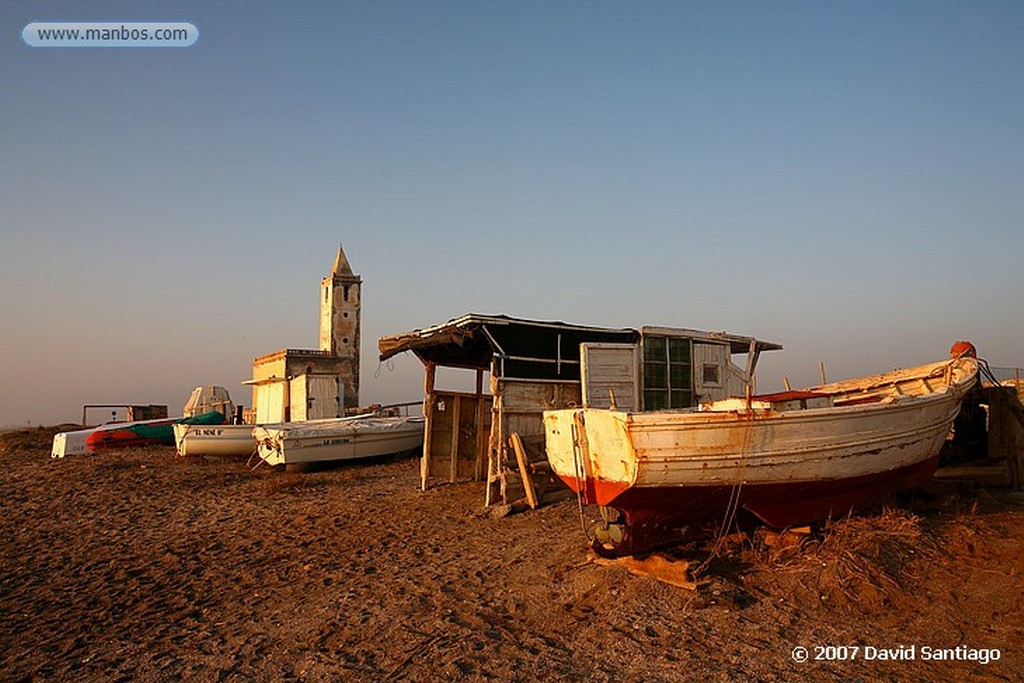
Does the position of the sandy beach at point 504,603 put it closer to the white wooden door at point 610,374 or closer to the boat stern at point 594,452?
the boat stern at point 594,452

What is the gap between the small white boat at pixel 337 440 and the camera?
17.1 meters

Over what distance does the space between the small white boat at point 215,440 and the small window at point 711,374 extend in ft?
47.3

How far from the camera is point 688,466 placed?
6.93m

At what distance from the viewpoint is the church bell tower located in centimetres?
3562

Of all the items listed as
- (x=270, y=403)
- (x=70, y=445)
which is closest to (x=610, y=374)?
(x=70, y=445)

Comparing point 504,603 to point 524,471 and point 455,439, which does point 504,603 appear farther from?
point 455,439

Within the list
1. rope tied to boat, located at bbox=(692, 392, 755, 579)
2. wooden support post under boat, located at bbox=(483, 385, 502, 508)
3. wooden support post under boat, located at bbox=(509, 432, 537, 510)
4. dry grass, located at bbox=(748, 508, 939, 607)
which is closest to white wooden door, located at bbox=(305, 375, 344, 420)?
wooden support post under boat, located at bbox=(483, 385, 502, 508)

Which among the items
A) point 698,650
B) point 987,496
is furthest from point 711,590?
point 987,496

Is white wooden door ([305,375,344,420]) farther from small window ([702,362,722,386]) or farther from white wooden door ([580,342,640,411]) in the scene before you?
small window ([702,362,722,386])

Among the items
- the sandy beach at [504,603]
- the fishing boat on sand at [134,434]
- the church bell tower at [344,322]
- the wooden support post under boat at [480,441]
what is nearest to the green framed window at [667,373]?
the sandy beach at [504,603]

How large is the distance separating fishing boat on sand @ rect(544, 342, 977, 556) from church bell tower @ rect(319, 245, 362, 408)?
28.6 meters

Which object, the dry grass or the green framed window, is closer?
the dry grass

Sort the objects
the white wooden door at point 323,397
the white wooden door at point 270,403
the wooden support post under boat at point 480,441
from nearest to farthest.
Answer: the wooden support post under boat at point 480,441
the white wooden door at point 323,397
the white wooden door at point 270,403

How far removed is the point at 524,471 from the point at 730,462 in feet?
A: 15.7
